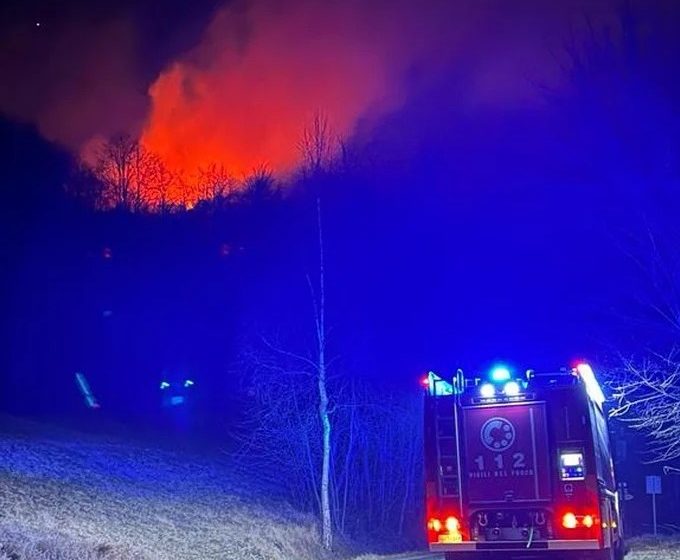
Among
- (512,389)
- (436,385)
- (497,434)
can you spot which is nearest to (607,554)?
(497,434)

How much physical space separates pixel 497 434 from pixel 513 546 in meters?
1.59

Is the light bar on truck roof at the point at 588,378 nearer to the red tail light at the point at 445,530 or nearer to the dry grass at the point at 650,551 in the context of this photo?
the red tail light at the point at 445,530

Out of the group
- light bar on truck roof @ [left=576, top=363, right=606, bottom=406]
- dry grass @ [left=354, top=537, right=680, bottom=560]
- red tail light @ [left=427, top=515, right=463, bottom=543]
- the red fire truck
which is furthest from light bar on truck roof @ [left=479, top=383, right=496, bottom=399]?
dry grass @ [left=354, top=537, right=680, bottom=560]

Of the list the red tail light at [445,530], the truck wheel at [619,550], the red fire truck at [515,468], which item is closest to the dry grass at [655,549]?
the truck wheel at [619,550]

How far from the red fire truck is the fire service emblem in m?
0.01

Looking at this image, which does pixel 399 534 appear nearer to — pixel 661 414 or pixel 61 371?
pixel 661 414

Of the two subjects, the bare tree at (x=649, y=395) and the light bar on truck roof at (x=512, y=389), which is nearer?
the light bar on truck roof at (x=512, y=389)

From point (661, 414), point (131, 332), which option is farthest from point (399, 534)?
point (131, 332)

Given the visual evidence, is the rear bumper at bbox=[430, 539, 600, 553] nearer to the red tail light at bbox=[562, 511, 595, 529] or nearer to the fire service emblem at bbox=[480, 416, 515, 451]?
the red tail light at bbox=[562, 511, 595, 529]

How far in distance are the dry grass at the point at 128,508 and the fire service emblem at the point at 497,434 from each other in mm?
6732

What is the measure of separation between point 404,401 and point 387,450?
190 cm

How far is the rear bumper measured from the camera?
11453 millimetres

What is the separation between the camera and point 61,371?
4156 centimetres

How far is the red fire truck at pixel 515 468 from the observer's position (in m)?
11.7
